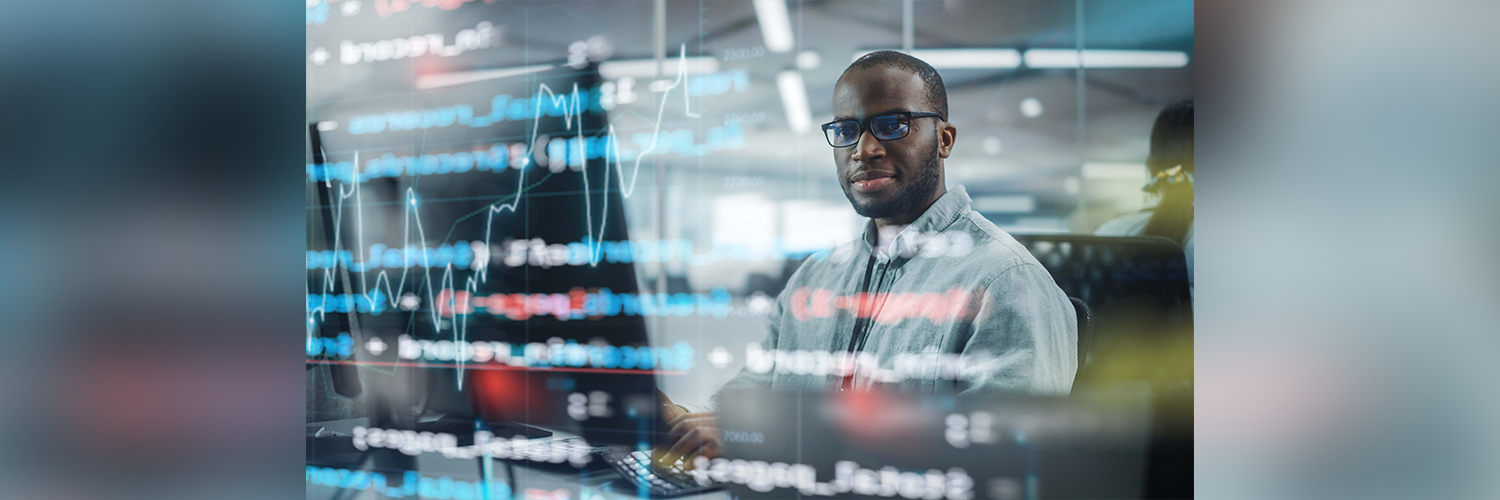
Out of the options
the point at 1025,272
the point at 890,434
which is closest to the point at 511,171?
the point at 890,434

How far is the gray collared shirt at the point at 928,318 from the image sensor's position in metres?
1.55

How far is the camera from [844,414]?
5.47 feet

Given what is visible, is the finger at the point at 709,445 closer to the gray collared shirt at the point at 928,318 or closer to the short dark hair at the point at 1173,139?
the gray collared shirt at the point at 928,318

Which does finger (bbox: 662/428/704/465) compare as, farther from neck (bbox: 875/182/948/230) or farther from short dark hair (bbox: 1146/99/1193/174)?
short dark hair (bbox: 1146/99/1193/174)

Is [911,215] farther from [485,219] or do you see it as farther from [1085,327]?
[485,219]

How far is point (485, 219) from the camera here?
6.23ft

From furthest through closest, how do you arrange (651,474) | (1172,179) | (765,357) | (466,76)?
(466,76)
(651,474)
(765,357)
(1172,179)

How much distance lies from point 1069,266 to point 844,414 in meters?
0.51

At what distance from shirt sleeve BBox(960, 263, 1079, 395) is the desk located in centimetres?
62

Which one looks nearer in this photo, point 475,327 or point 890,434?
point 890,434

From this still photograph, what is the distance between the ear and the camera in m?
1.59

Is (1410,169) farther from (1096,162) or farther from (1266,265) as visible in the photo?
(1096,162)

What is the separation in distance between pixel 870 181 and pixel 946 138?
0.53ft

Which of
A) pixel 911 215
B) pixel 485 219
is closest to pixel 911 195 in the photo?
pixel 911 215
